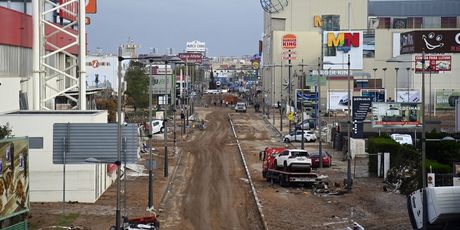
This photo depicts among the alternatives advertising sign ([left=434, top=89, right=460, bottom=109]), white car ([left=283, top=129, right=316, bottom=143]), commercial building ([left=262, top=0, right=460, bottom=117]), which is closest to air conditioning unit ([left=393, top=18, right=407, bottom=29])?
commercial building ([left=262, top=0, right=460, bottom=117])

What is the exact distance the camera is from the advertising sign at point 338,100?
315 ft

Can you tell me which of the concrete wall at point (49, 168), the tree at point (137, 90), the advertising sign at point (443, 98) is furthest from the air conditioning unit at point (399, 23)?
the concrete wall at point (49, 168)

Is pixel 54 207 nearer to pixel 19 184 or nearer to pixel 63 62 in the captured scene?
pixel 19 184

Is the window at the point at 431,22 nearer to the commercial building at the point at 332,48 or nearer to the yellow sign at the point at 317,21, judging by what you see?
the commercial building at the point at 332,48

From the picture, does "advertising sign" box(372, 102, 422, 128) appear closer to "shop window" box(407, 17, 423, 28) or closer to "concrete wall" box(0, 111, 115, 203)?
"concrete wall" box(0, 111, 115, 203)

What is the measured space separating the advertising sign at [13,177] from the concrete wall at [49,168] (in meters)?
9.91

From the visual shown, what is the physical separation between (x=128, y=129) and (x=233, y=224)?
5.17 m

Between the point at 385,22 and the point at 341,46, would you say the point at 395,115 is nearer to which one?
the point at 341,46

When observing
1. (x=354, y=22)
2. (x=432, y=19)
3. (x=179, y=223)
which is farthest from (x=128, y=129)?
(x=432, y=19)

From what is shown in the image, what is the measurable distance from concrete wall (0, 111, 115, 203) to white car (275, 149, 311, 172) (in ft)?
36.3

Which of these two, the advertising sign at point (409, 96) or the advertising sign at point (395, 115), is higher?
the advertising sign at point (409, 96)

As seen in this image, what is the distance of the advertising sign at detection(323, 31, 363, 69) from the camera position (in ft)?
406

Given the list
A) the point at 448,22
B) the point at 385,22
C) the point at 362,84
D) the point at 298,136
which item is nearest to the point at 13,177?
the point at 298,136

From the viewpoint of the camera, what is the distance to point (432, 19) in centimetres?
19062
